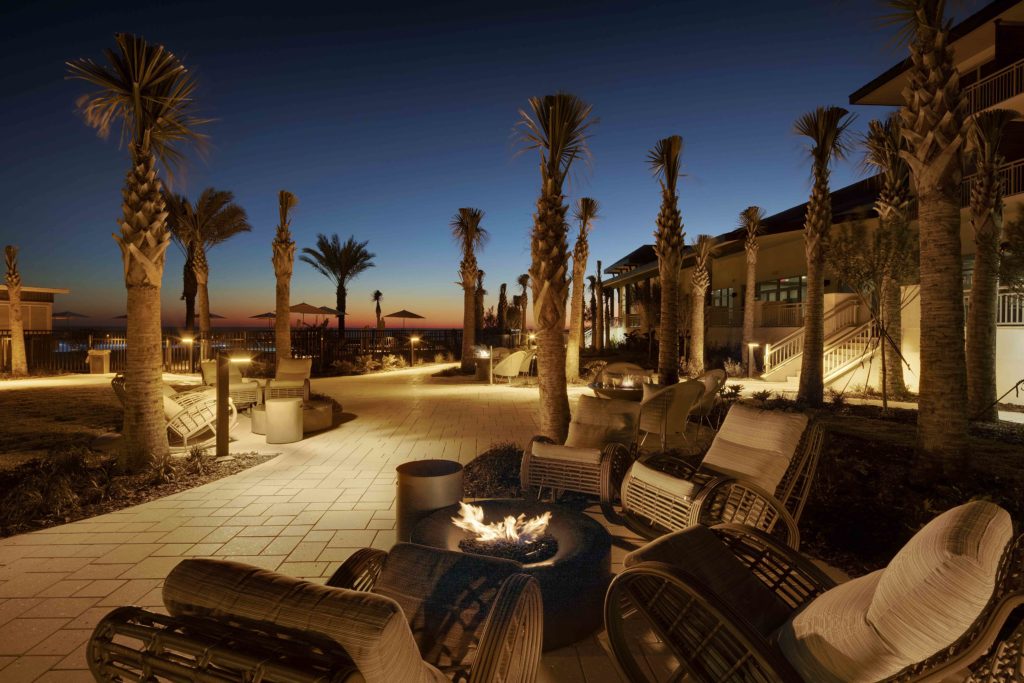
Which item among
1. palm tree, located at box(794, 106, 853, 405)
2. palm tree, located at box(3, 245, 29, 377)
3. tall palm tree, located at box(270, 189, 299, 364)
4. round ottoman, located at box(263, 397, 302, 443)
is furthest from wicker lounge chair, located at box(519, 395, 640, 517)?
palm tree, located at box(3, 245, 29, 377)

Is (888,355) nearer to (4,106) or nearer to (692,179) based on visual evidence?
(692,179)

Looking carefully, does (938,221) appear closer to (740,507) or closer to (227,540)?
(740,507)

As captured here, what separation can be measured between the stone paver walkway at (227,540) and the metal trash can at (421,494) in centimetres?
48

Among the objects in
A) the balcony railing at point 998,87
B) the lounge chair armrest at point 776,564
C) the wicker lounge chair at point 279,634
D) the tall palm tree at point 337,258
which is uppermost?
the balcony railing at point 998,87

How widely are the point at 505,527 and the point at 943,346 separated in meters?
4.88

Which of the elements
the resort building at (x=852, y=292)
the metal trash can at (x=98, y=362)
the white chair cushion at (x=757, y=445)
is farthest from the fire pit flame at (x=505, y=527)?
the metal trash can at (x=98, y=362)

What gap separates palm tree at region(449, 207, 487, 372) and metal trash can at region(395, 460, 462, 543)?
13.7m

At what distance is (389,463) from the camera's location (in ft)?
20.1

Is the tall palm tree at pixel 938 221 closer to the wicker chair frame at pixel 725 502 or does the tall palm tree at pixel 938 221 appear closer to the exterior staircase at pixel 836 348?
the wicker chair frame at pixel 725 502

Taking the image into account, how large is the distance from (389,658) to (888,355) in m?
14.0

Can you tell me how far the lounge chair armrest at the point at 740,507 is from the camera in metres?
3.04

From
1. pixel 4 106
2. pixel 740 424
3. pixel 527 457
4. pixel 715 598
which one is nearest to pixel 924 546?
pixel 715 598

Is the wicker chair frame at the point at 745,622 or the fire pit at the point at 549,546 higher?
the wicker chair frame at the point at 745,622

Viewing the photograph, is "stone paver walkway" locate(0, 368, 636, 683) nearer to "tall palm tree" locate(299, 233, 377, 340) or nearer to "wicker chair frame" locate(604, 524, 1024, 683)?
"wicker chair frame" locate(604, 524, 1024, 683)
